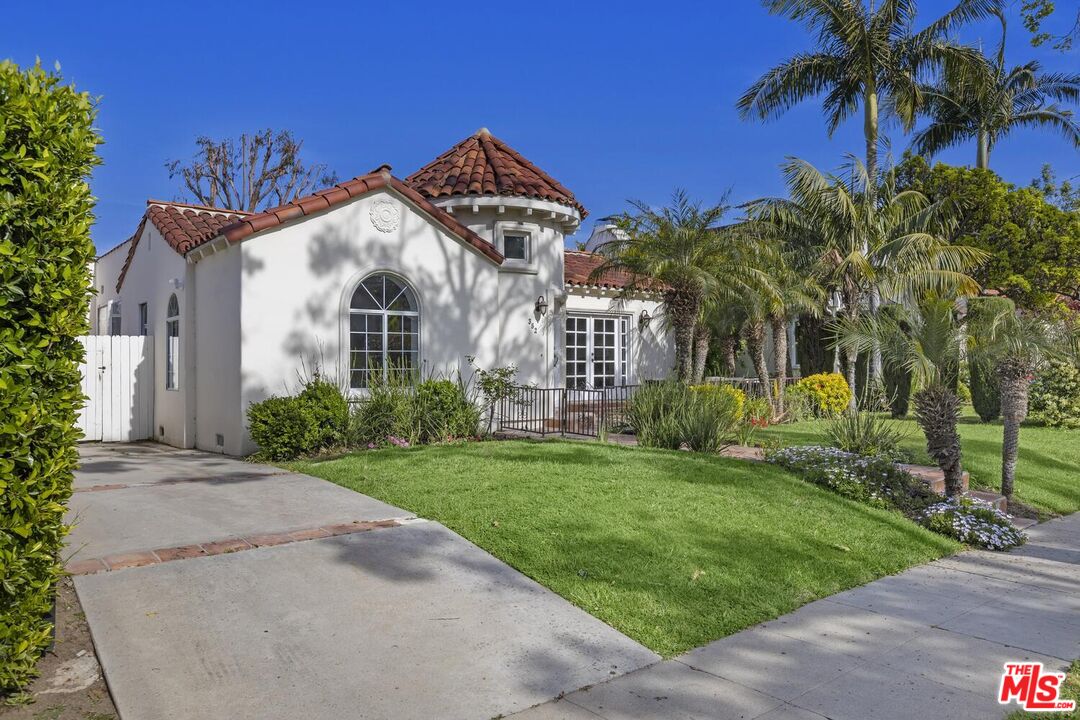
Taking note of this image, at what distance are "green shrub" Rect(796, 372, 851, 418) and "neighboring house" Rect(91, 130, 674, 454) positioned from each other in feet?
21.4

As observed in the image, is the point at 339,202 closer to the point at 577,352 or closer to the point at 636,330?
the point at 577,352

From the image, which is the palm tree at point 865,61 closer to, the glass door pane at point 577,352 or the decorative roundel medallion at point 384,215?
the glass door pane at point 577,352

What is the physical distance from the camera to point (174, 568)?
206 inches

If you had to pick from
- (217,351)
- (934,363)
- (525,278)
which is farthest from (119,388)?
(934,363)

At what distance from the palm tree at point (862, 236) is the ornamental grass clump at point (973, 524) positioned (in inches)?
396

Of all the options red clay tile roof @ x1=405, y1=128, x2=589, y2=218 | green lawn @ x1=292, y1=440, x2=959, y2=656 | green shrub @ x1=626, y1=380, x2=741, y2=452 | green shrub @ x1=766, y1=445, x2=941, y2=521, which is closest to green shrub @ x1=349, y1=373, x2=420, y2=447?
green lawn @ x1=292, y1=440, x2=959, y2=656

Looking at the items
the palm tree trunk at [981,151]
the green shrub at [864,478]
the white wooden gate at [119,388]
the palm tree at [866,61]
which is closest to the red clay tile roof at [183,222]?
the white wooden gate at [119,388]

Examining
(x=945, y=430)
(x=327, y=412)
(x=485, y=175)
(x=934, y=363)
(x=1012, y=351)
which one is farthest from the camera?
(x=485, y=175)

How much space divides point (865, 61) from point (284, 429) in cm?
2001

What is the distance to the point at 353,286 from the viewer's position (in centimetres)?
1204

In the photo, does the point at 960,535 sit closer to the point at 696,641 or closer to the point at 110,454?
the point at 696,641

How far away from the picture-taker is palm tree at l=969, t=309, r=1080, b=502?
909cm

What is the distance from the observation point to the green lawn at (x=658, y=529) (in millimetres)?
5184

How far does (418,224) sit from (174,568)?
847 centimetres
